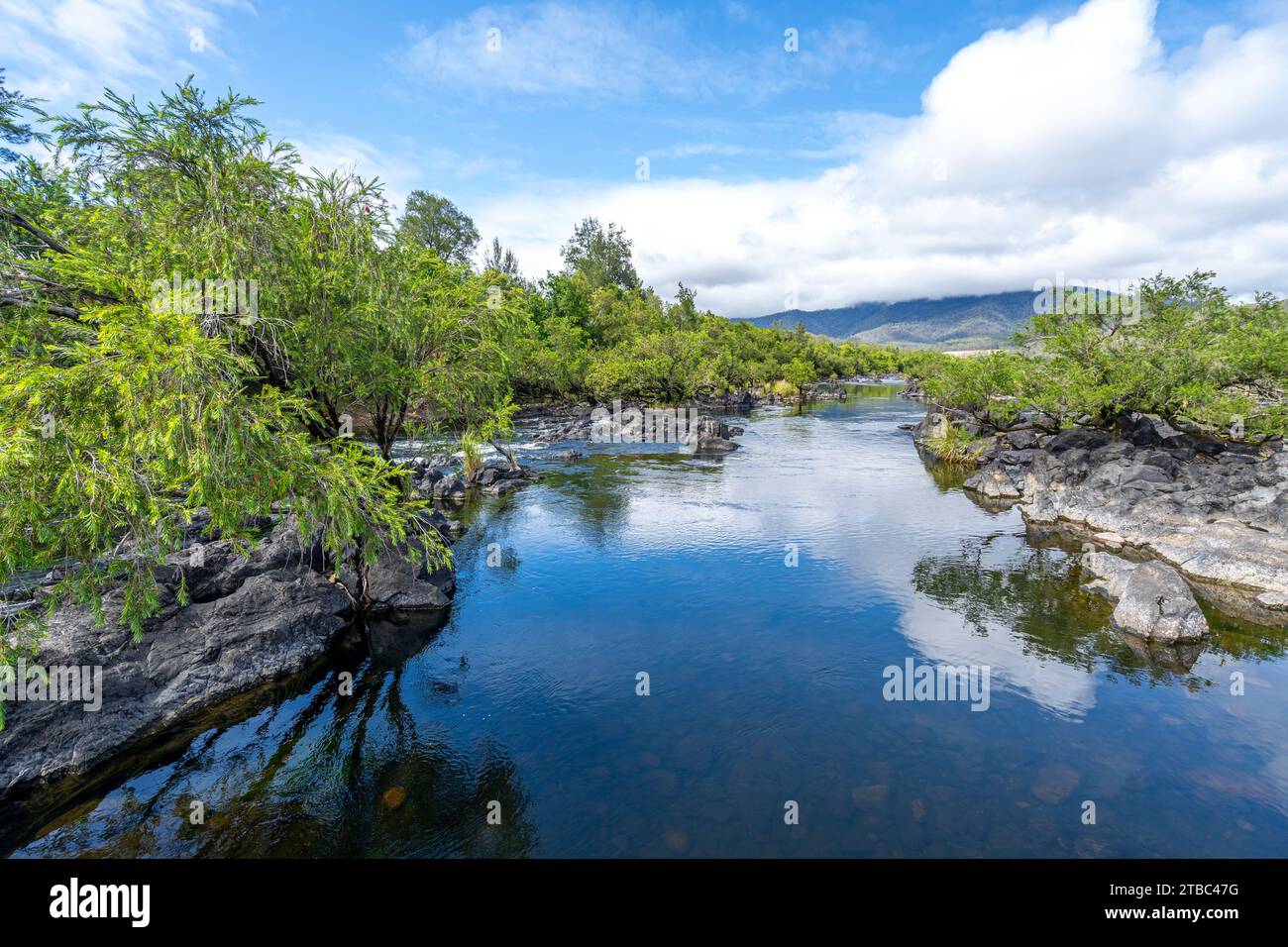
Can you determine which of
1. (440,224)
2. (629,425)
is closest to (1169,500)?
(629,425)

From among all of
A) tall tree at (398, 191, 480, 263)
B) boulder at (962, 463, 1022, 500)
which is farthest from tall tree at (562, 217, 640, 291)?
boulder at (962, 463, 1022, 500)

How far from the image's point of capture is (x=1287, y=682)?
52.6 feet

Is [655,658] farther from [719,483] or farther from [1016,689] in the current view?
[719,483]

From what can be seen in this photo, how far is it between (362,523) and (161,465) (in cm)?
487

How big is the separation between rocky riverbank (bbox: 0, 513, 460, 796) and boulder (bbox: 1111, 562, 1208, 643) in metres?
25.2

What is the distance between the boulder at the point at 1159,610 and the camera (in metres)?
18.3

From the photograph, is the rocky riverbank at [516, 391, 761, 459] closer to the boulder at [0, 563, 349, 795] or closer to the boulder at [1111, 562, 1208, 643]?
the boulder at [0, 563, 349, 795]

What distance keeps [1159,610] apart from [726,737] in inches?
640

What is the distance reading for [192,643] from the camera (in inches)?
631

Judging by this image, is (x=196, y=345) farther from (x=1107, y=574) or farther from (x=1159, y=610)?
(x=1107, y=574)

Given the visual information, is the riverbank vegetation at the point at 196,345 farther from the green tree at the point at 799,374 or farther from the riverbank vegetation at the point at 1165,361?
the green tree at the point at 799,374

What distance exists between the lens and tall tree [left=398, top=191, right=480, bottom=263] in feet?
360

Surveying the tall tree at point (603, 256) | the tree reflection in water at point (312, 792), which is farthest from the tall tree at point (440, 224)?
the tree reflection in water at point (312, 792)
